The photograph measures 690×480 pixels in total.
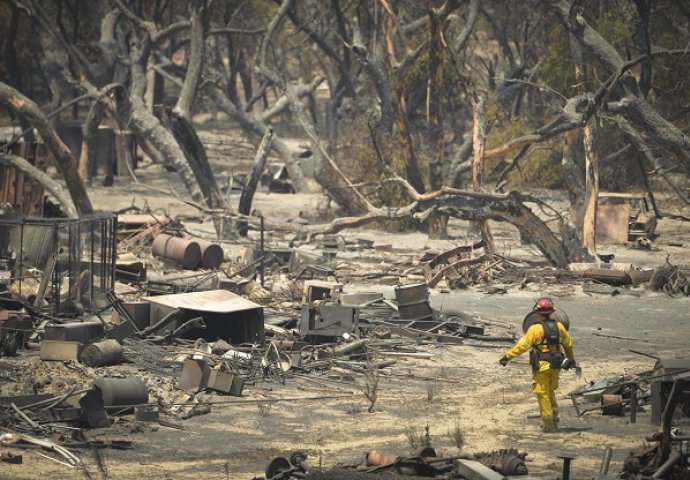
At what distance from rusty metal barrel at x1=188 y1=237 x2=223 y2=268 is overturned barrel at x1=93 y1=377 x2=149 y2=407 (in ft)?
38.6

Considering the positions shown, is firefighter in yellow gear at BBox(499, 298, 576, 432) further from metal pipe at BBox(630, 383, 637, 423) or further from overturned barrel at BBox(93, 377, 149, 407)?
overturned barrel at BBox(93, 377, 149, 407)

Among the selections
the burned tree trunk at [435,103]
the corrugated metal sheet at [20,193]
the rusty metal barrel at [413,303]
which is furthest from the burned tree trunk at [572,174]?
the corrugated metal sheet at [20,193]

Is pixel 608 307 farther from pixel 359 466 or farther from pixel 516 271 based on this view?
pixel 359 466

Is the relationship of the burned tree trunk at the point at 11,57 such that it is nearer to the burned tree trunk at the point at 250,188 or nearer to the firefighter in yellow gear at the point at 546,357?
the burned tree trunk at the point at 250,188

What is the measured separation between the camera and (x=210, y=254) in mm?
26453

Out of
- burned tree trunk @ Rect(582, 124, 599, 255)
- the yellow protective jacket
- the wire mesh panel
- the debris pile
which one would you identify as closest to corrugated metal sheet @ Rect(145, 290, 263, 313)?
the wire mesh panel

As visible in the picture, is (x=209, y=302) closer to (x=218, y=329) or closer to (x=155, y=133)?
(x=218, y=329)

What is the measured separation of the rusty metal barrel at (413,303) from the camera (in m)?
20.4

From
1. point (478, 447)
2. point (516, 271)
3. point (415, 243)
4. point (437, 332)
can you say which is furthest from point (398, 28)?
point (478, 447)

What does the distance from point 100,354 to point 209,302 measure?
8.26 feet

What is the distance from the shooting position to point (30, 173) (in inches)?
1108

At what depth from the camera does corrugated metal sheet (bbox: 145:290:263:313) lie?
1828 cm

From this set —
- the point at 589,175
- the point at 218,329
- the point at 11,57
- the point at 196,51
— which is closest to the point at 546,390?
the point at 218,329

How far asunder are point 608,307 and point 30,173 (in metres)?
12.7
